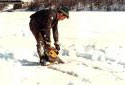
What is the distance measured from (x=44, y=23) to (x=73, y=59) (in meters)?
1.28

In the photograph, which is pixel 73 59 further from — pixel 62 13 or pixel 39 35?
pixel 62 13

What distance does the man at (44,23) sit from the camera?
9625 millimetres

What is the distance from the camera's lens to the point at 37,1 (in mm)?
29891

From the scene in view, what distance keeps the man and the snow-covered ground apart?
17.5 inches

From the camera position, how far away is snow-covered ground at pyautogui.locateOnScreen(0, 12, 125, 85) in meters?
8.27

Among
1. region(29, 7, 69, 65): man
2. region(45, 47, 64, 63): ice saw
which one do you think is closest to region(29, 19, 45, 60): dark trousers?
region(29, 7, 69, 65): man

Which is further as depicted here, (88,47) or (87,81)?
(88,47)

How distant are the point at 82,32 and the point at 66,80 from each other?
8411mm

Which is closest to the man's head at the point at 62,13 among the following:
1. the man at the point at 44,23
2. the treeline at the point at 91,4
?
the man at the point at 44,23

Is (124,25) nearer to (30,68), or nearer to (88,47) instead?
(88,47)

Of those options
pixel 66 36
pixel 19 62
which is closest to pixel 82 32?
pixel 66 36

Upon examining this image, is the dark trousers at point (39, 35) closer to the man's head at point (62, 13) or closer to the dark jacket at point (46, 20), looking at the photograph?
the dark jacket at point (46, 20)

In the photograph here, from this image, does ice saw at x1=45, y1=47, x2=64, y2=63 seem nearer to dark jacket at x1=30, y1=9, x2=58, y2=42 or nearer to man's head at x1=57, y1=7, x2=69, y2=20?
dark jacket at x1=30, y1=9, x2=58, y2=42

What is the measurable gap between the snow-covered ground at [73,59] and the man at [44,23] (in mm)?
446
